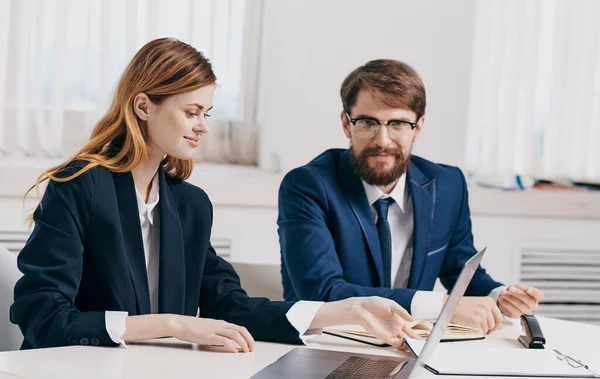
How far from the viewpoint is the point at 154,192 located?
207 centimetres

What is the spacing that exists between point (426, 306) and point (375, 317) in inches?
14.9

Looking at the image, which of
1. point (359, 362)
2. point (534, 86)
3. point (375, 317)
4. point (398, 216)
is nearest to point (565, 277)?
point (534, 86)

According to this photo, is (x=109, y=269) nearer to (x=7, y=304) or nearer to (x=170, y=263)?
(x=170, y=263)

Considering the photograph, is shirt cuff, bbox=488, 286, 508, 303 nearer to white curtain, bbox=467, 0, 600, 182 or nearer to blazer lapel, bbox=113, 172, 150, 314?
blazer lapel, bbox=113, 172, 150, 314

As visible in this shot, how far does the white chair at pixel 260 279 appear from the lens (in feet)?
8.23

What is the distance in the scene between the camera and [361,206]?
2.51 meters

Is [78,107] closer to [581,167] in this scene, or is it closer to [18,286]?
[18,286]

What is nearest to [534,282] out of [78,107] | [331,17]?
[331,17]

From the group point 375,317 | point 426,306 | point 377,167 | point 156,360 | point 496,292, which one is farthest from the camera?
point 377,167

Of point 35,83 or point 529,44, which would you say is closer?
point 35,83

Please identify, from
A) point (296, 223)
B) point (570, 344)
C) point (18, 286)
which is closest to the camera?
point (18, 286)

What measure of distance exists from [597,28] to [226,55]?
1662 millimetres

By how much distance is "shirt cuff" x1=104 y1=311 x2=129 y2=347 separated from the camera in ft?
5.51

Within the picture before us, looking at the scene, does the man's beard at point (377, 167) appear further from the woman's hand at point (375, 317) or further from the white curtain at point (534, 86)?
the white curtain at point (534, 86)
